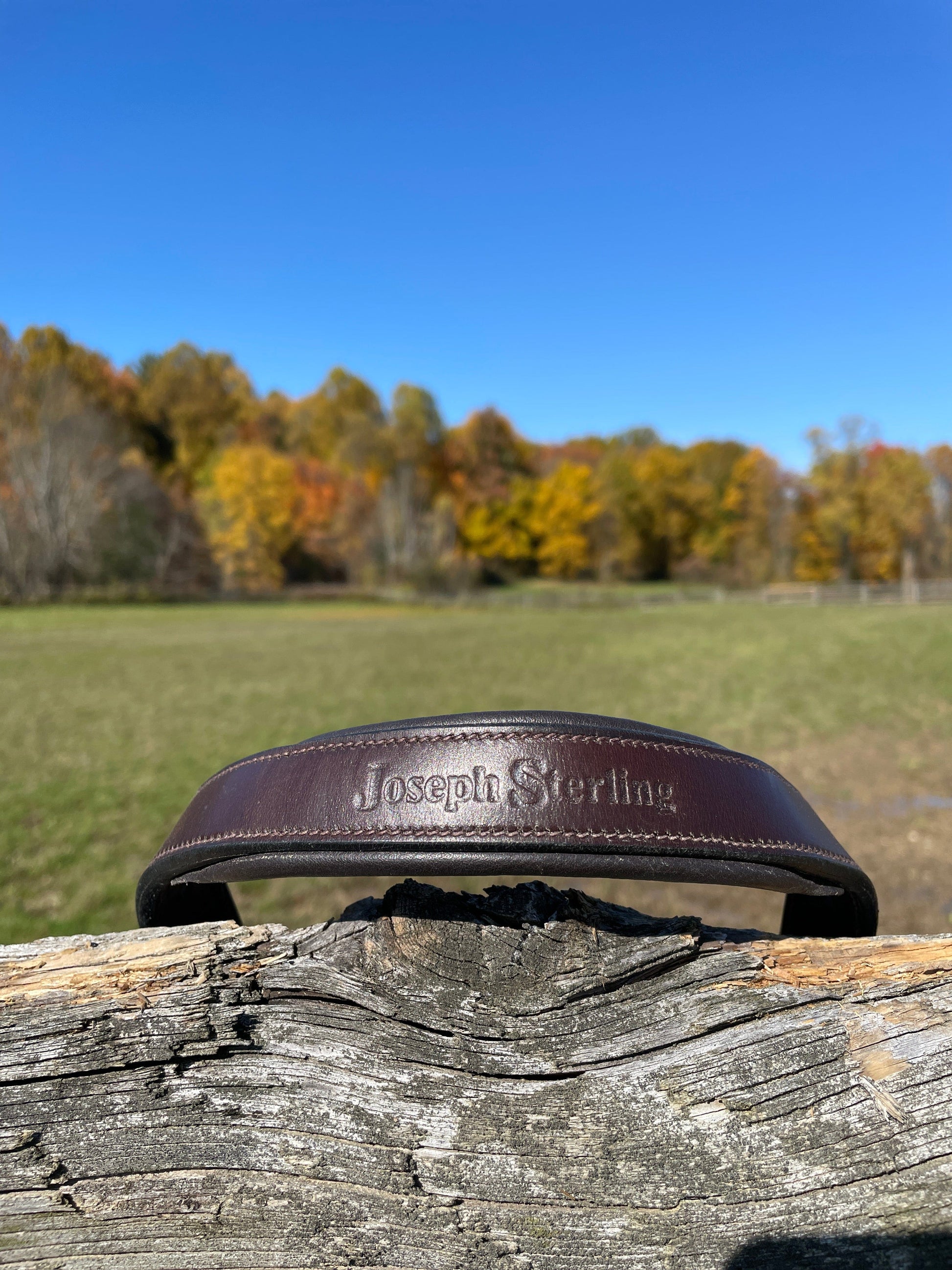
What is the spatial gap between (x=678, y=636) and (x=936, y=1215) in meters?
16.2

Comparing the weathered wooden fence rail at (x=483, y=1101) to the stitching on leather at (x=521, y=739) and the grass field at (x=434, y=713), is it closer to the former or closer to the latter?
the stitching on leather at (x=521, y=739)

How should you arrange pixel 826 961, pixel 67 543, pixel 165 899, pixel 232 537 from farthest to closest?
1. pixel 232 537
2. pixel 67 543
3. pixel 165 899
4. pixel 826 961

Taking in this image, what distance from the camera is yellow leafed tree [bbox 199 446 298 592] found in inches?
1688

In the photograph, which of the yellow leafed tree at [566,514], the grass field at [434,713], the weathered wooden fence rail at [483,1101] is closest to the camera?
the weathered wooden fence rail at [483,1101]

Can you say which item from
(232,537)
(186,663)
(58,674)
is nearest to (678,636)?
(186,663)

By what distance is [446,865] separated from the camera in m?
0.64

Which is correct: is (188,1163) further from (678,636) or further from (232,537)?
(232,537)

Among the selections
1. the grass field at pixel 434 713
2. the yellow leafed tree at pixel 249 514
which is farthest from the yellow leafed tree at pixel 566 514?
the grass field at pixel 434 713

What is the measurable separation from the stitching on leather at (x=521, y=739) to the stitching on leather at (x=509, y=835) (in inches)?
3.1

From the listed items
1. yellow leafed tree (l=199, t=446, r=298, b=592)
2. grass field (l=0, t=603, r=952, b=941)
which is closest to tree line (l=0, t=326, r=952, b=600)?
yellow leafed tree (l=199, t=446, r=298, b=592)

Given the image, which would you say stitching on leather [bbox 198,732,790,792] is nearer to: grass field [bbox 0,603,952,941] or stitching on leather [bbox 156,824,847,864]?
stitching on leather [bbox 156,824,847,864]

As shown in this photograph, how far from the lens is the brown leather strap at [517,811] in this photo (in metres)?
0.65

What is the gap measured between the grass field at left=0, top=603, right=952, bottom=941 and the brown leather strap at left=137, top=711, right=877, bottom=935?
3.00 m

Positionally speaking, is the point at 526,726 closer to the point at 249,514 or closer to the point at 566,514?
the point at 249,514
